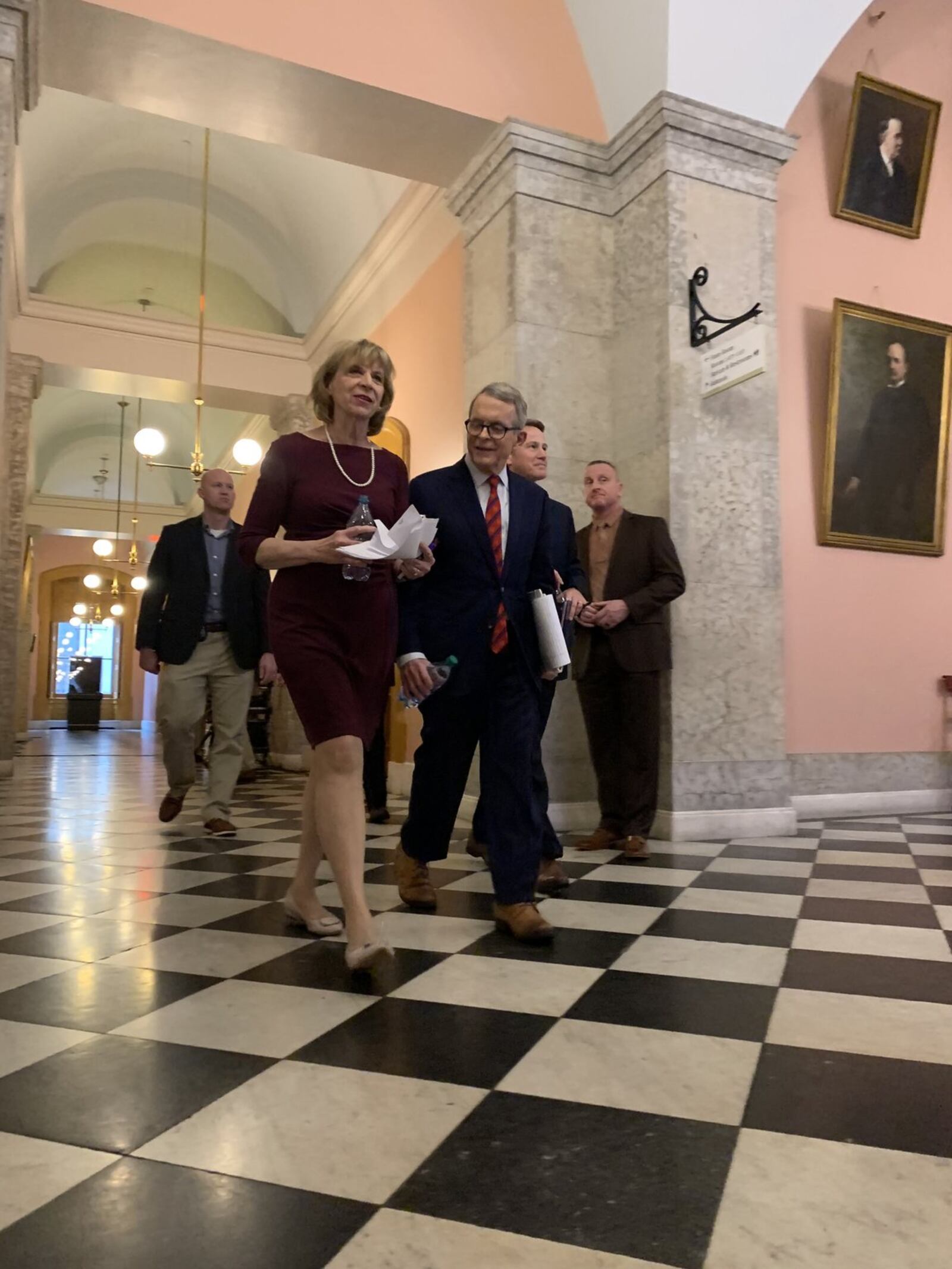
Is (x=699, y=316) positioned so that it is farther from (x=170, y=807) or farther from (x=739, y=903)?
(x=170, y=807)

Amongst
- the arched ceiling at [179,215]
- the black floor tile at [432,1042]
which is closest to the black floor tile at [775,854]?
the black floor tile at [432,1042]

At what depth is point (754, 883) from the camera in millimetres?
3258

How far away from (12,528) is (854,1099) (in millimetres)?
8697

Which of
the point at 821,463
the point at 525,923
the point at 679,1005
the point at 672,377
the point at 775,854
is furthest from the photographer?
the point at 821,463

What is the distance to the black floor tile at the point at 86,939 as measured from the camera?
7.52 feet

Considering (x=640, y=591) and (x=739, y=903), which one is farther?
(x=640, y=591)

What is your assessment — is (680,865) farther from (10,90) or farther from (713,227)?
(10,90)

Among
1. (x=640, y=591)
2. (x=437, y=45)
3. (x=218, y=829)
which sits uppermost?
(x=437, y=45)

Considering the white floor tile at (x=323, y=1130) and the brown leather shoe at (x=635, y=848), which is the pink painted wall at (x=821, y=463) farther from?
the white floor tile at (x=323, y=1130)

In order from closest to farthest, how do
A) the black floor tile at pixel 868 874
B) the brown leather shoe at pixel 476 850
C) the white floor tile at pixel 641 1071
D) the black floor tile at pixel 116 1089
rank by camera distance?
the black floor tile at pixel 116 1089 < the white floor tile at pixel 641 1071 < the black floor tile at pixel 868 874 < the brown leather shoe at pixel 476 850

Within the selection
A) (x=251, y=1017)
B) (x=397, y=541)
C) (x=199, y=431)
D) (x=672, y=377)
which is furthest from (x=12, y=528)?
(x=251, y=1017)

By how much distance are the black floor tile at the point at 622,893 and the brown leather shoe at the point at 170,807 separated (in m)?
2.11

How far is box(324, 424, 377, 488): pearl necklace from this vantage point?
234 centimetres

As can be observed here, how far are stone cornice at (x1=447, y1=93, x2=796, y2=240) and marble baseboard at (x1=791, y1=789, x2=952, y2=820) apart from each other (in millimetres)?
3213
